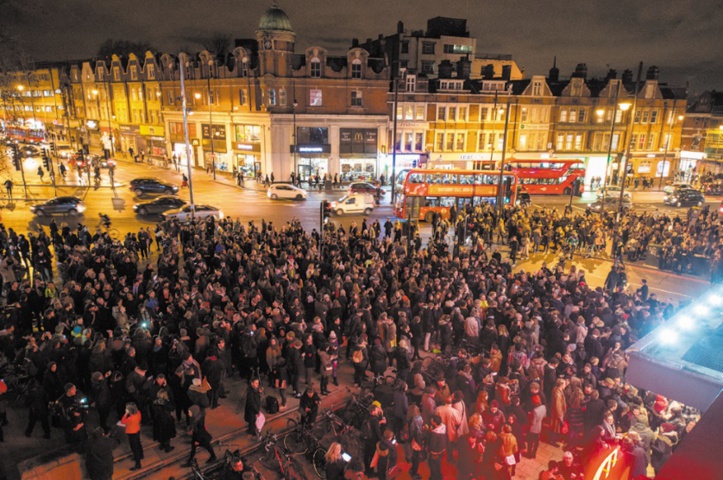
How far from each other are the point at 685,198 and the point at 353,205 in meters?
28.6

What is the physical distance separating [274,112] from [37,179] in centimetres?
2327

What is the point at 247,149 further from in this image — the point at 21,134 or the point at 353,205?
the point at 353,205

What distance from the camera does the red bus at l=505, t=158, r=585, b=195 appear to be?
43094 millimetres

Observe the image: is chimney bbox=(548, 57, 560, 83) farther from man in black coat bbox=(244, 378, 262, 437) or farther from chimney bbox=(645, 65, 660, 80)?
man in black coat bbox=(244, 378, 262, 437)

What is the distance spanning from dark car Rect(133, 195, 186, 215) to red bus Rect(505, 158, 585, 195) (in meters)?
27.8

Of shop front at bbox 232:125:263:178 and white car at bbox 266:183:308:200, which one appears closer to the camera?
white car at bbox 266:183:308:200

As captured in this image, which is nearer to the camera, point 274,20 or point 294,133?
point 274,20

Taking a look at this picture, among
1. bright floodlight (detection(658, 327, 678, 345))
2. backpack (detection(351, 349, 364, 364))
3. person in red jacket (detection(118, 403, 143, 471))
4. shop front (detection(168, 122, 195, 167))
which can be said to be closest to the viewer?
bright floodlight (detection(658, 327, 678, 345))

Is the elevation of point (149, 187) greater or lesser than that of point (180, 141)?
lesser

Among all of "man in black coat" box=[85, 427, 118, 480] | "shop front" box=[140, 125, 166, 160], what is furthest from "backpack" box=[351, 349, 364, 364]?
"shop front" box=[140, 125, 166, 160]

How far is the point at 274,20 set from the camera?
4372 centimetres

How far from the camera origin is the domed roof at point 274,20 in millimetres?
43531

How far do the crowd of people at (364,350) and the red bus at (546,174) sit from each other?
28.8 meters

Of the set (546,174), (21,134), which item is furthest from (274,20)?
(546,174)
